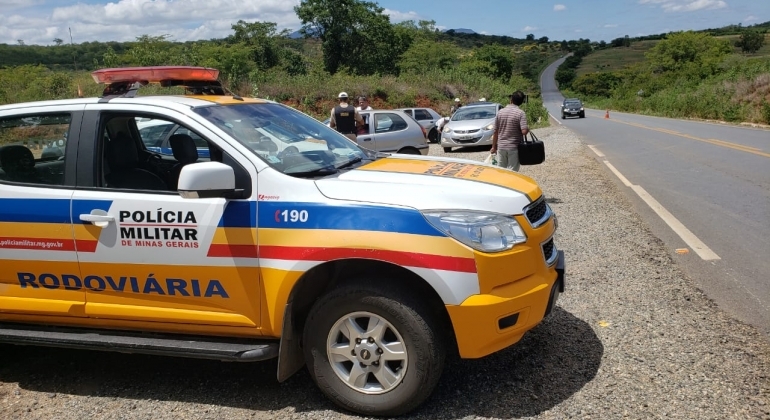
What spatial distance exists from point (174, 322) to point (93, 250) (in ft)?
2.18

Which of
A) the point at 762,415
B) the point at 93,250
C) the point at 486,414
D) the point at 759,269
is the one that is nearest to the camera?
the point at 762,415

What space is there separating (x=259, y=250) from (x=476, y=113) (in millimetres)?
17797

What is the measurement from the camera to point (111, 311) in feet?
12.5

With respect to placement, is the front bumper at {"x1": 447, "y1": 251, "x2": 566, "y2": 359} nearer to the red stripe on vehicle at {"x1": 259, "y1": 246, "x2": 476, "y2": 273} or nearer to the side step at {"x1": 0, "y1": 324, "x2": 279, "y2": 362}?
the red stripe on vehicle at {"x1": 259, "y1": 246, "x2": 476, "y2": 273}

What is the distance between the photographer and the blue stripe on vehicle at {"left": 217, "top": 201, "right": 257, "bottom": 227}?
3500 millimetres

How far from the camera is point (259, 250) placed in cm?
349

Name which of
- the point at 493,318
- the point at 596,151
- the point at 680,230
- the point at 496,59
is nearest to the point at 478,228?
the point at 493,318

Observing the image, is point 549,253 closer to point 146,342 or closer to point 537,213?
point 537,213

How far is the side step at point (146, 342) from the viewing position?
3574 mm

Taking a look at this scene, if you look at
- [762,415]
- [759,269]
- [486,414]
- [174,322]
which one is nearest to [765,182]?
[759,269]

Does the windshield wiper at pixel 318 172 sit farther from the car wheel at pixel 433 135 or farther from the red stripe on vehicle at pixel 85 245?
the car wheel at pixel 433 135

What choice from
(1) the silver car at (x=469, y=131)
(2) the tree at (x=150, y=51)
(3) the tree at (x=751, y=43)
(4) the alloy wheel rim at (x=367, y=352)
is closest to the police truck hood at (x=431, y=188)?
(4) the alloy wheel rim at (x=367, y=352)

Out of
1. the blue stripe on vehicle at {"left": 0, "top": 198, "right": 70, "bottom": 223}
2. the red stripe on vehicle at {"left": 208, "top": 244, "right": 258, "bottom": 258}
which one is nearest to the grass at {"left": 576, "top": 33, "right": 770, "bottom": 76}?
the red stripe on vehicle at {"left": 208, "top": 244, "right": 258, "bottom": 258}

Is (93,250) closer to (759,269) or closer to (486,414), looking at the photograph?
(486,414)
